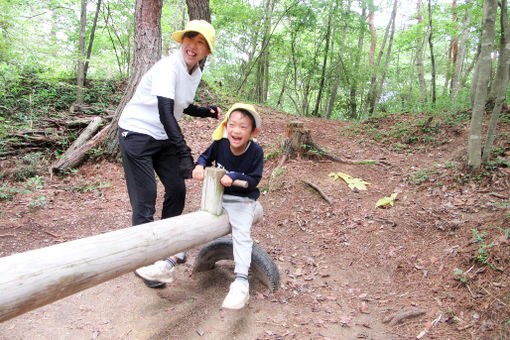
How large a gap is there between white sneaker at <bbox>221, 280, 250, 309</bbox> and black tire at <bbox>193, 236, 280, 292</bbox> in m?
0.57

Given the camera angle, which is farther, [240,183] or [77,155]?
[77,155]

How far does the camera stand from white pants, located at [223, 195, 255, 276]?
274cm

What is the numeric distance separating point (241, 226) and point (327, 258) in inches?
63.7

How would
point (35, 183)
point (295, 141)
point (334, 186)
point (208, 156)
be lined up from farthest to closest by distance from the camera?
point (295, 141)
point (334, 186)
point (35, 183)
point (208, 156)

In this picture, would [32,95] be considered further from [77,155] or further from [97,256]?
[97,256]

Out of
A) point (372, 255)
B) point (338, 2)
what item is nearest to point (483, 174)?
point (372, 255)

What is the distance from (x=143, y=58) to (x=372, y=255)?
552 cm

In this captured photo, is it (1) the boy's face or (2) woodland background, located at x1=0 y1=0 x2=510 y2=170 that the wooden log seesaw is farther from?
(2) woodland background, located at x1=0 y1=0 x2=510 y2=170

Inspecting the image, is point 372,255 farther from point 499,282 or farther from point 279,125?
point 279,125

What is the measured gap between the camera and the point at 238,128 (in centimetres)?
277

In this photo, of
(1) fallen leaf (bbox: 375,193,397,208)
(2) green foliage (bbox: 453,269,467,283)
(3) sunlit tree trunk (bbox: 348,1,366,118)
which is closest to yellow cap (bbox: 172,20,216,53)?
(2) green foliage (bbox: 453,269,467,283)

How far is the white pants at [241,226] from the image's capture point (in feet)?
9.00

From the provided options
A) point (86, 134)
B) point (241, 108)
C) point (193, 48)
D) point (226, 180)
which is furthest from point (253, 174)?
point (86, 134)

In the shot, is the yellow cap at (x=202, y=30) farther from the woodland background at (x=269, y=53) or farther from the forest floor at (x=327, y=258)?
the woodland background at (x=269, y=53)
